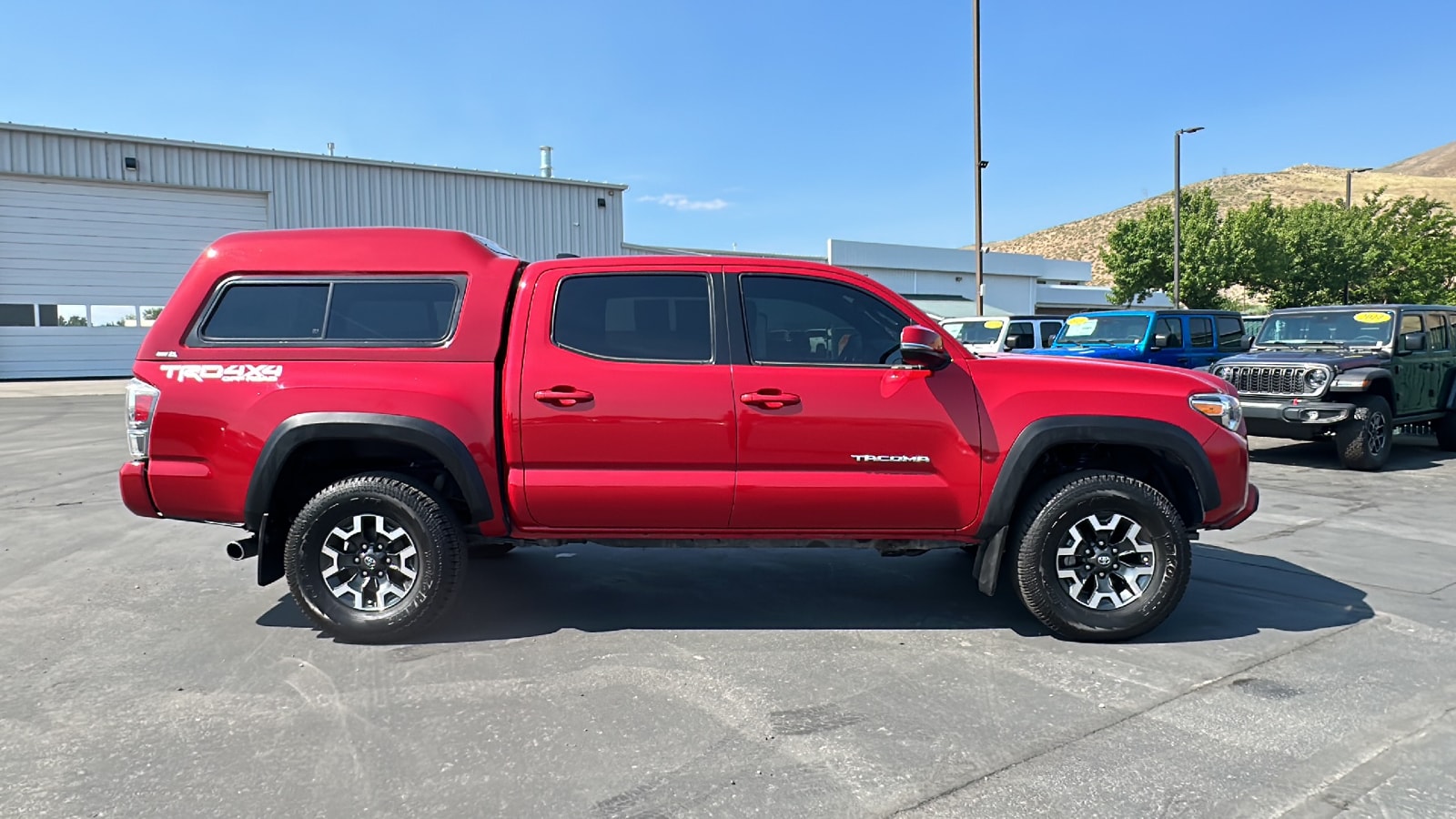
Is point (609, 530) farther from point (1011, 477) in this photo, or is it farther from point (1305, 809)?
point (1305, 809)

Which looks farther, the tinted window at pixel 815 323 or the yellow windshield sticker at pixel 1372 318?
the yellow windshield sticker at pixel 1372 318

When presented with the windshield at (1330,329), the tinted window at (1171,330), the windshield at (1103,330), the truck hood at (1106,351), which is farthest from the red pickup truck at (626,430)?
the windshield at (1103,330)

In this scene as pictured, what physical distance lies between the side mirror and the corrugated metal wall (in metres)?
23.0

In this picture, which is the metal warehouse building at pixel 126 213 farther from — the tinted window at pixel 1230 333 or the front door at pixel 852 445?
the front door at pixel 852 445

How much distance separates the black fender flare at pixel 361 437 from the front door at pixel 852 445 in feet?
4.36

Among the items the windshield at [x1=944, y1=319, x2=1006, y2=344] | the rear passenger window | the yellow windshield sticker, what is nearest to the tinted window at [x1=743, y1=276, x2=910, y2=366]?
the yellow windshield sticker

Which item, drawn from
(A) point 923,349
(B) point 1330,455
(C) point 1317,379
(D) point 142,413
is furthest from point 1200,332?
(D) point 142,413

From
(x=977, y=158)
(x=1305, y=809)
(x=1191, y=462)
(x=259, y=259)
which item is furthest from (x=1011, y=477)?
(x=977, y=158)

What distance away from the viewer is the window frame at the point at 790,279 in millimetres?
4238

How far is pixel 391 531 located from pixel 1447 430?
12938mm

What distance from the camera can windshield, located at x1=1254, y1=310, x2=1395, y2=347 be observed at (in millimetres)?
10266

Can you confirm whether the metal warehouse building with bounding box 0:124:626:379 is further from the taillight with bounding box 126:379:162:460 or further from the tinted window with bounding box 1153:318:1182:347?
the taillight with bounding box 126:379:162:460

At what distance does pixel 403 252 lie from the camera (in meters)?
4.40

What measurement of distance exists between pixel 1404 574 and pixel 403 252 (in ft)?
20.9
